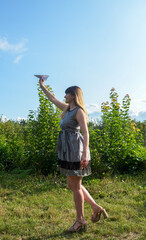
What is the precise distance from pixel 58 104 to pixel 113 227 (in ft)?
6.43

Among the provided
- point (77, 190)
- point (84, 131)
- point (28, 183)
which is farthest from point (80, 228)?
point (28, 183)

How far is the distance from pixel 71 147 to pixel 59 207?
5.45 feet

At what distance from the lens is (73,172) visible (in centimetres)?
305

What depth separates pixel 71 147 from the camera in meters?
3.11

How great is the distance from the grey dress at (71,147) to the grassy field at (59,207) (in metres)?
0.89

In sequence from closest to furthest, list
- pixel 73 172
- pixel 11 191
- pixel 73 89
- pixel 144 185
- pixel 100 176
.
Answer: pixel 73 172, pixel 73 89, pixel 11 191, pixel 144 185, pixel 100 176

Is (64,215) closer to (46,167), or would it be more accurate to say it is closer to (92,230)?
(92,230)

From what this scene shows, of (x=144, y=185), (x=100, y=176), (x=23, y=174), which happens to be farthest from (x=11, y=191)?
(x=144, y=185)

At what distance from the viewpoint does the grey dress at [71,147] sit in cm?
308

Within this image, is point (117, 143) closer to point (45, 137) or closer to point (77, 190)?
point (45, 137)

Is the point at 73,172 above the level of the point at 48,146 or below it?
below

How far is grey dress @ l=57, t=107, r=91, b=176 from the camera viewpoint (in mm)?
3076

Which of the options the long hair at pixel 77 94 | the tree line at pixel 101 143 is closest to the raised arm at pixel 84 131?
the long hair at pixel 77 94

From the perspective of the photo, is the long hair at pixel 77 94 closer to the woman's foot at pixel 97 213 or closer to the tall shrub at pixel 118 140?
the woman's foot at pixel 97 213
